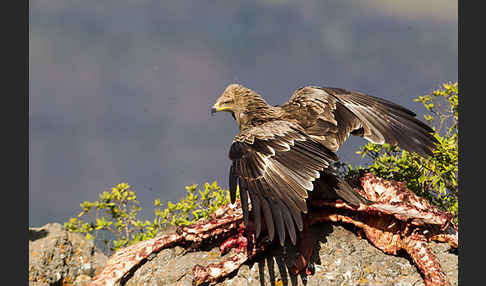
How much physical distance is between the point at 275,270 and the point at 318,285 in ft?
1.77

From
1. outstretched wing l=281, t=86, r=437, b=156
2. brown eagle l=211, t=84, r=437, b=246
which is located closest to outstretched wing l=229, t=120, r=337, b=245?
brown eagle l=211, t=84, r=437, b=246

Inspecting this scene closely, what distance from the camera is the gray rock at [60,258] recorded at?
809 centimetres

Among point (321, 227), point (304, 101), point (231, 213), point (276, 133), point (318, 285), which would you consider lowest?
point (318, 285)

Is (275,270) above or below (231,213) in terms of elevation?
below

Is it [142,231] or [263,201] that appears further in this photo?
[142,231]

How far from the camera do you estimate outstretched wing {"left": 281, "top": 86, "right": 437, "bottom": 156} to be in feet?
22.4

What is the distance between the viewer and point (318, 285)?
17.5 feet

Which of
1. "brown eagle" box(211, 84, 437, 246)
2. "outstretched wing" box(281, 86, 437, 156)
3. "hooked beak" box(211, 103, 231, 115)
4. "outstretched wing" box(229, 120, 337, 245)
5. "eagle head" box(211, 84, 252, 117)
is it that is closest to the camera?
"outstretched wing" box(229, 120, 337, 245)

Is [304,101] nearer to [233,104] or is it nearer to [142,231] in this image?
[233,104]

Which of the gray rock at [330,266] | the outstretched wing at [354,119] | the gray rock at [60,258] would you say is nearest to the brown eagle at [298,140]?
the outstretched wing at [354,119]

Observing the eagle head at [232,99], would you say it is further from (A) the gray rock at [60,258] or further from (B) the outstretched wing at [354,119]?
(A) the gray rock at [60,258]

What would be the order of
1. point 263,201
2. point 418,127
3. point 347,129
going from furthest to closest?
point 418,127
point 347,129
point 263,201

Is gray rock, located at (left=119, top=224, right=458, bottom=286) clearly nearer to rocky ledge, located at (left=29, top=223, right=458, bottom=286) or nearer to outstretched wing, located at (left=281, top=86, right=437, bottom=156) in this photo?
rocky ledge, located at (left=29, top=223, right=458, bottom=286)

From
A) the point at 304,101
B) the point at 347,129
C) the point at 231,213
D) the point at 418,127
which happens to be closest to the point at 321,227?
the point at 231,213
